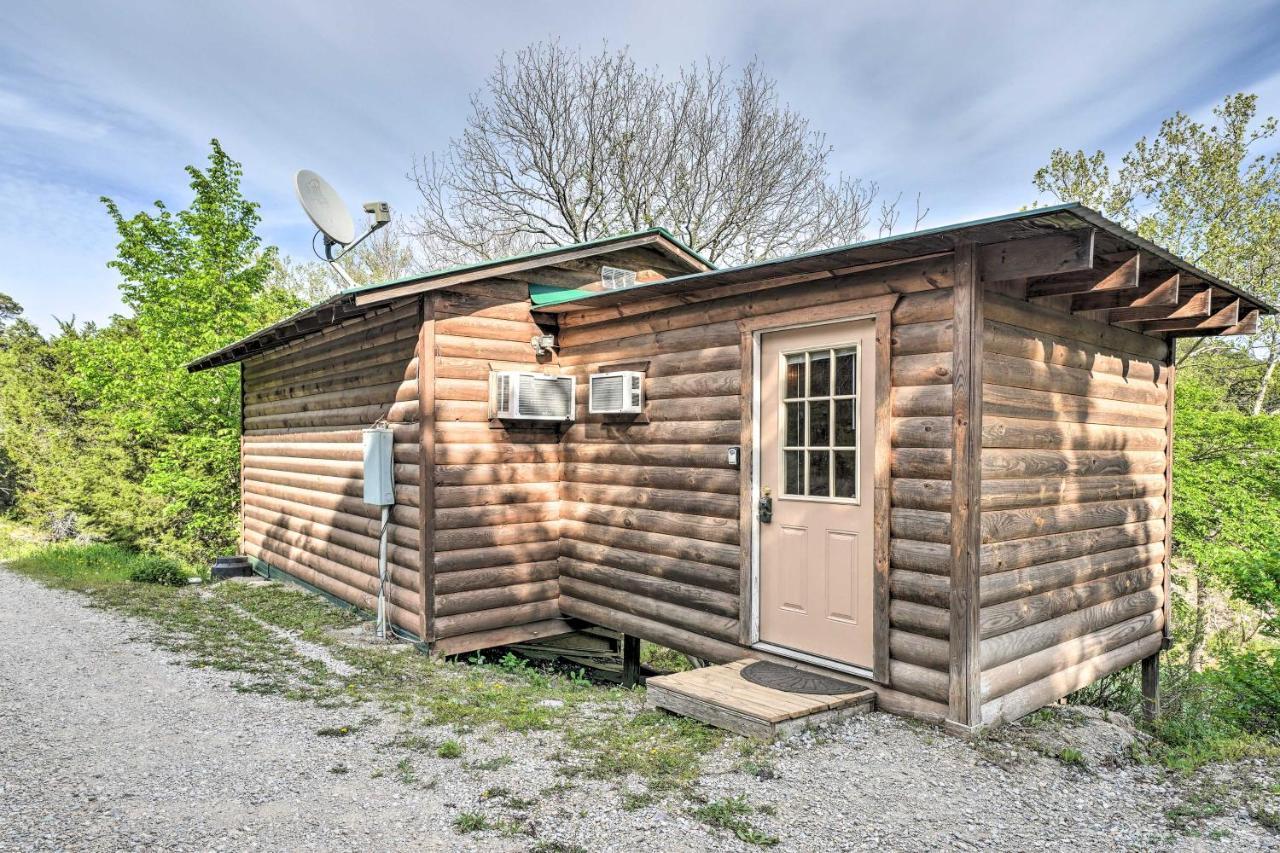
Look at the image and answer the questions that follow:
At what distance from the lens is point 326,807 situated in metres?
3.21

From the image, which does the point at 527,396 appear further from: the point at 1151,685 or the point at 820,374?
the point at 1151,685

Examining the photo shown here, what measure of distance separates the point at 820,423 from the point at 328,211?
17.9ft

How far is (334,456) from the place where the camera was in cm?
775

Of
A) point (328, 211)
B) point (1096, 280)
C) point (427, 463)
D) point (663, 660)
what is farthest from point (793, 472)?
point (328, 211)

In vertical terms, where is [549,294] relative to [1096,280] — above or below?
above

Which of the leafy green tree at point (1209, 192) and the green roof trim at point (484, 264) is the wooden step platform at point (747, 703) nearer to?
the green roof trim at point (484, 264)

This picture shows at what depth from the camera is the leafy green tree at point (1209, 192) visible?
13.3m

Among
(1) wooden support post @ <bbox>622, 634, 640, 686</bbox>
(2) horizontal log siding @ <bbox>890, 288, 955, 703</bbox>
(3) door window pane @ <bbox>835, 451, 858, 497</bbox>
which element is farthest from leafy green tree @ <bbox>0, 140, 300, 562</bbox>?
(2) horizontal log siding @ <bbox>890, 288, 955, 703</bbox>

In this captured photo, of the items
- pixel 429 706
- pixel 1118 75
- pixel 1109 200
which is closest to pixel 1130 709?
pixel 429 706

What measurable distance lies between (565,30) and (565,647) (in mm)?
14938

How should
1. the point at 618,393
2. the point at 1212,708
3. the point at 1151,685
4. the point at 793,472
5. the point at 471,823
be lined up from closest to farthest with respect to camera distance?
the point at 471,823, the point at 793,472, the point at 618,393, the point at 1151,685, the point at 1212,708

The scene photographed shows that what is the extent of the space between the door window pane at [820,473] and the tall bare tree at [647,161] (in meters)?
13.8

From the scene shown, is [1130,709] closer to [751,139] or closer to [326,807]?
[326,807]

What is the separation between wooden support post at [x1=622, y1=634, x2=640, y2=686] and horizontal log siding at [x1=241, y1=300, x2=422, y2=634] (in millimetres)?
1861
